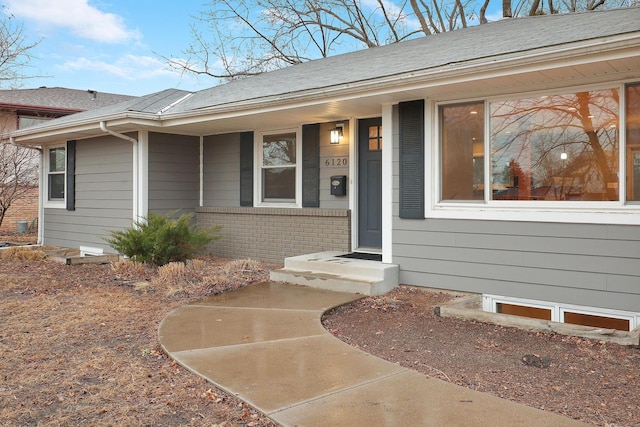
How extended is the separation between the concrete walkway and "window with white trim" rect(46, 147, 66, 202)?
24.7 feet

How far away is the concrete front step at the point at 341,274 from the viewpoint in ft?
19.1

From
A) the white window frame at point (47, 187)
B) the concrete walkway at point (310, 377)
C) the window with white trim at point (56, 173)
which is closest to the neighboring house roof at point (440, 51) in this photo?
the concrete walkway at point (310, 377)

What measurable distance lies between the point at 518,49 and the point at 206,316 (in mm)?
4094

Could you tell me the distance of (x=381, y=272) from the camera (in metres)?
5.91

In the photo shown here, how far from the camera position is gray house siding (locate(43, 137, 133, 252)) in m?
9.20

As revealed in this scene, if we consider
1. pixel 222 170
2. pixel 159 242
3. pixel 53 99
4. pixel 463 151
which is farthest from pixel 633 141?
pixel 53 99

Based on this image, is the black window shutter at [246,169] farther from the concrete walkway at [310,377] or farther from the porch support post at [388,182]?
the concrete walkway at [310,377]

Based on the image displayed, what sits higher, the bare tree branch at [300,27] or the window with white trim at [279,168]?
the bare tree branch at [300,27]

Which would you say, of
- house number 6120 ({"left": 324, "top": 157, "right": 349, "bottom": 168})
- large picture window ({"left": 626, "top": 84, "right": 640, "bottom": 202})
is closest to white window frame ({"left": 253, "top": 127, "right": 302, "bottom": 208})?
house number 6120 ({"left": 324, "top": 157, "right": 349, "bottom": 168})

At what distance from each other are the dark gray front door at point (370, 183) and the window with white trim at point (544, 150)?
1602mm

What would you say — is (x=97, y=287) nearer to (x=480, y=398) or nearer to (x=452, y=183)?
(x=452, y=183)

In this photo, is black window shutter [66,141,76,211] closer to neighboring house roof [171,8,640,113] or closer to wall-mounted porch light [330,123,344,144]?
neighboring house roof [171,8,640,113]

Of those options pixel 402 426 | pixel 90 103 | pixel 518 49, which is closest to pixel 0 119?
pixel 90 103

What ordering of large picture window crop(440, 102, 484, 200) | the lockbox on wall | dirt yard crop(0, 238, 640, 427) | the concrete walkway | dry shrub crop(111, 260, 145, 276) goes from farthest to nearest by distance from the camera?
the lockbox on wall, dry shrub crop(111, 260, 145, 276), large picture window crop(440, 102, 484, 200), dirt yard crop(0, 238, 640, 427), the concrete walkway
